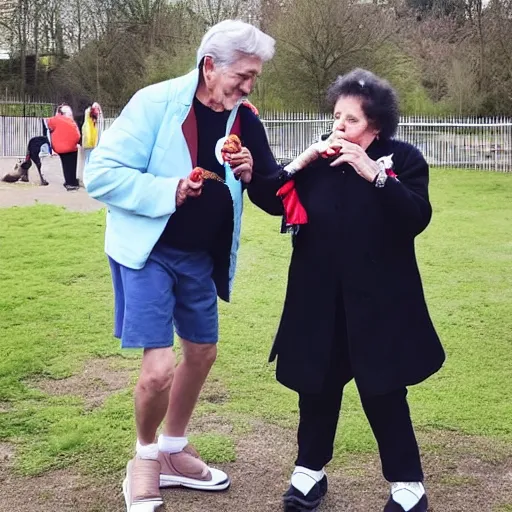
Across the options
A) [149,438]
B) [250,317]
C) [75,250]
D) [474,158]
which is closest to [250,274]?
[250,317]

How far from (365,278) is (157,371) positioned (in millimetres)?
865

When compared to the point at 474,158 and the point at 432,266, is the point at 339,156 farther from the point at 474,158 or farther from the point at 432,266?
the point at 474,158

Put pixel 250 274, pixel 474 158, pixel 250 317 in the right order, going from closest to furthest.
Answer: pixel 250 317, pixel 250 274, pixel 474 158

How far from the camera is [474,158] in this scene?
2117cm

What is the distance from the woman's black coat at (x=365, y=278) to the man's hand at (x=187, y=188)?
1.28 feet

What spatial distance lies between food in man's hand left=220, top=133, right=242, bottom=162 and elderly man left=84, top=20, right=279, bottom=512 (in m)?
0.02

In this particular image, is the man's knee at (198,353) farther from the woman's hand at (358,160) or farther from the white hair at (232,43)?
the white hair at (232,43)

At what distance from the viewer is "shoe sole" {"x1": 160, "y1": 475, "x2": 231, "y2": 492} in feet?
11.2

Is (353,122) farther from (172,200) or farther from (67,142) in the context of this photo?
(67,142)

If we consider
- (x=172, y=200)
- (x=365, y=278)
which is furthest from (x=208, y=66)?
(x=365, y=278)

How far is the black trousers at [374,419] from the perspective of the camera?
3.11m

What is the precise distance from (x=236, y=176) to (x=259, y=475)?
4.41 ft

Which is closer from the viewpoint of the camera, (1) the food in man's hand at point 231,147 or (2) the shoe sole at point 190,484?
(1) the food in man's hand at point 231,147

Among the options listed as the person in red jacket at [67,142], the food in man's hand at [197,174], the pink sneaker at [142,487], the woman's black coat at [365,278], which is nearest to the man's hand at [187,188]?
the food in man's hand at [197,174]
